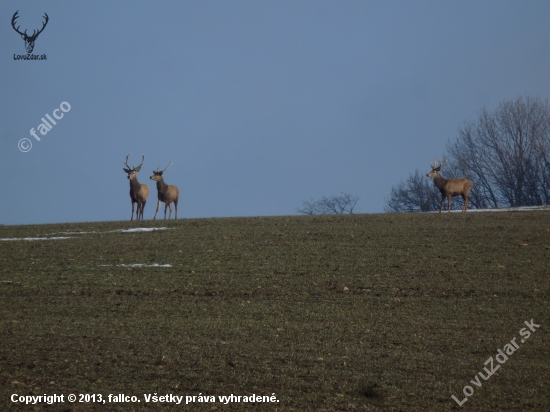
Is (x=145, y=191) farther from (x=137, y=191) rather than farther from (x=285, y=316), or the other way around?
(x=285, y=316)

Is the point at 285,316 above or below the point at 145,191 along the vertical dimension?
below

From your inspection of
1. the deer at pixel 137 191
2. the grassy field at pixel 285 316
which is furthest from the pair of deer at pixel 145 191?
the grassy field at pixel 285 316

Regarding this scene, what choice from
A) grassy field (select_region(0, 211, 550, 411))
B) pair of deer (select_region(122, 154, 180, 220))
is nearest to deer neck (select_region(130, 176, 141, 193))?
pair of deer (select_region(122, 154, 180, 220))

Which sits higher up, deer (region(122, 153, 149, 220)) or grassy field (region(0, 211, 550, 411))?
deer (region(122, 153, 149, 220))

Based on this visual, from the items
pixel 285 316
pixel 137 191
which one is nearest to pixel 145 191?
pixel 137 191

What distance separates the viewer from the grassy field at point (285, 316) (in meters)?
9.10

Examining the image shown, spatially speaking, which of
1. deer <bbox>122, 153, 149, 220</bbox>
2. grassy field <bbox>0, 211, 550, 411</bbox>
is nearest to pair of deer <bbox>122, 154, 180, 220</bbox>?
deer <bbox>122, 153, 149, 220</bbox>

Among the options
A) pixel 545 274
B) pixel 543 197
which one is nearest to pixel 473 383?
pixel 545 274

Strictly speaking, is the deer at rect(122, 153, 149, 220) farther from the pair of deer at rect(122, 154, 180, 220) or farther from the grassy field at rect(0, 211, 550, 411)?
the grassy field at rect(0, 211, 550, 411)

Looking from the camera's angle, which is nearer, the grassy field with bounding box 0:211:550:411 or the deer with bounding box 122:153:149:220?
the grassy field with bounding box 0:211:550:411

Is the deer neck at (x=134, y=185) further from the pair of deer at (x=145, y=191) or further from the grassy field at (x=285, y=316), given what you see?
the grassy field at (x=285, y=316)

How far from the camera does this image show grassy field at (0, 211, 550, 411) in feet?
29.9

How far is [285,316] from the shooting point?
42.9ft

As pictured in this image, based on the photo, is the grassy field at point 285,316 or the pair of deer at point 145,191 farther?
the pair of deer at point 145,191
